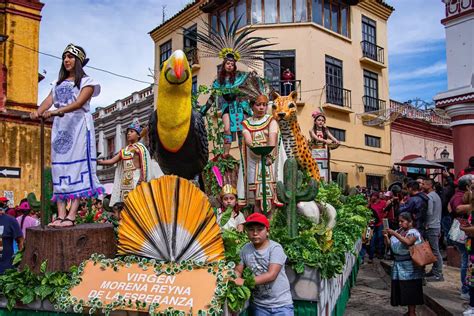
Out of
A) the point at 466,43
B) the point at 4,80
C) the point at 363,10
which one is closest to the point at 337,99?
the point at 363,10

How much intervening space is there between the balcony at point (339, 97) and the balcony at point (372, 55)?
2136 mm

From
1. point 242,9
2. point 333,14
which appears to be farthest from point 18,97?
point 333,14

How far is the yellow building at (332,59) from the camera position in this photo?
20875 millimetres

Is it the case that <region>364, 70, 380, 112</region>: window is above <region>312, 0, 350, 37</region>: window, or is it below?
below

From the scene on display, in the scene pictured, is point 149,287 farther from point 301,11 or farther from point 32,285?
point 301,11

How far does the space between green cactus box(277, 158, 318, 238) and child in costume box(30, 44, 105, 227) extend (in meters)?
1.71

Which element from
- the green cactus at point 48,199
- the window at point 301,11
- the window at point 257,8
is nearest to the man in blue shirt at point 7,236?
the green cactus at point 48,199

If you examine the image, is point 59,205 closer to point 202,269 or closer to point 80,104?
point 80,104

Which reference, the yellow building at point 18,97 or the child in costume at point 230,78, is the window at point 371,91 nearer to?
the yellow building at point 18,97

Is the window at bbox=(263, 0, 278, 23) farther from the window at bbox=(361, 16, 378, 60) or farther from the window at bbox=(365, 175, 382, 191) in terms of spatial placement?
the window at bbox=(365, 175, 382, 191)

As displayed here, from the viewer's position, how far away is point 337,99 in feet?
72.5

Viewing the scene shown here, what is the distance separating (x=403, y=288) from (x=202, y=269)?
3.76m

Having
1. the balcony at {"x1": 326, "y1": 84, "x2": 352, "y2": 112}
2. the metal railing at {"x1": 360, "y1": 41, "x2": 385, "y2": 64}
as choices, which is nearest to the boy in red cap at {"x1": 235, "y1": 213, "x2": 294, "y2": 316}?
the balcony at {"x1": 326, "y1": 84, "x2": 352, "y2": 112}

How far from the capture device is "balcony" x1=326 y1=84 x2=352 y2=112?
2164 centimetres
